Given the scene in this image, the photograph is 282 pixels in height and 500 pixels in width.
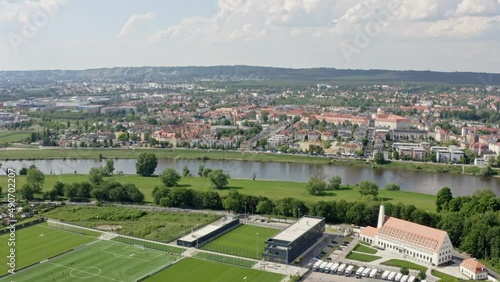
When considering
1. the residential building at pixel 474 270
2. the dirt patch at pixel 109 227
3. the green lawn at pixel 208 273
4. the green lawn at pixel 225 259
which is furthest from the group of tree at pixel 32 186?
the residential building at pixel 474 270

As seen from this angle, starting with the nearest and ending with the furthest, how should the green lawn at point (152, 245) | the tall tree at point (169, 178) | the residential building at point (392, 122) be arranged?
1. the green lawn at point (152, 245)
2. the tall tree at point (169, 178)
3. the residential building at point (392, 122)

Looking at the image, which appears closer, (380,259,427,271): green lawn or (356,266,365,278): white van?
(356,266,365,278): white van

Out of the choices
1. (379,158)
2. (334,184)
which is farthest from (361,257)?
(379,158)

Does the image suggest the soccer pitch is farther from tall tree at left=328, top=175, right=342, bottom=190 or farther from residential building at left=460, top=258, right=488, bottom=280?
tall tree at left=328, top=175, right=342, bottom=190

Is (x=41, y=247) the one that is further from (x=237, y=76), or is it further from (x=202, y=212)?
(x=237, y=76)

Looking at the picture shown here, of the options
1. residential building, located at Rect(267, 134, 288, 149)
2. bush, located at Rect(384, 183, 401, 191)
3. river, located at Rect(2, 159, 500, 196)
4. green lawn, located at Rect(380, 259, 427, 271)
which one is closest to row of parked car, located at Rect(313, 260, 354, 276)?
green lawn, located at Rect(380, 259, 427, 271)

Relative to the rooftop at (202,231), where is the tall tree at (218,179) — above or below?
above

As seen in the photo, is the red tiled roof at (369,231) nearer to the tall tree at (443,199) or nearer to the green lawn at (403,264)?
the green lawn at (403,264)
